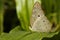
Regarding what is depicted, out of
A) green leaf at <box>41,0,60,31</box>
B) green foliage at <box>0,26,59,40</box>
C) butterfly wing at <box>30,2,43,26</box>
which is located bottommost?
green leaf at <box>41,0,60,31</box>

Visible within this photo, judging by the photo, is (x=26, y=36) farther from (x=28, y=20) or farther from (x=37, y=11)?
(x=28, y=20)

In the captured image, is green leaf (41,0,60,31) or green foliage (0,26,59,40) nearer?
green foliage (0,26,59,40)

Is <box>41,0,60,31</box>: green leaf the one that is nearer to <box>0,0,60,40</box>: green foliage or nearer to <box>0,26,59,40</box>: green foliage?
<box>0,0,60,40</box>: green foliage

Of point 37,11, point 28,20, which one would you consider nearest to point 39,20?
point 37,11

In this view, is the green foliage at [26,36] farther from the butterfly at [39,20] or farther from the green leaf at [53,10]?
the green leaf at [53,10]

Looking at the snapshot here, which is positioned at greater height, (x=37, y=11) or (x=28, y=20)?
(x=37, y=11)

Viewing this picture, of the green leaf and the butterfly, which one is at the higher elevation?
the butterfly

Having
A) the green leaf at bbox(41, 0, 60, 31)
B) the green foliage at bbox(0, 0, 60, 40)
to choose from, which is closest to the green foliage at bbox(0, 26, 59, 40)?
the green foliage at bbox(0, 0, 60, 40)

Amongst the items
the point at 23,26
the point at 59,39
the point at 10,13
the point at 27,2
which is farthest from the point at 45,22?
the point at 10,13

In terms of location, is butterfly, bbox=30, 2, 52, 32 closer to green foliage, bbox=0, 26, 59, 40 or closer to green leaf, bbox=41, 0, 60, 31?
green foliage, bbox=0, 26, 59, 40

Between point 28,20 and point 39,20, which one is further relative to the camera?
point 28,20
